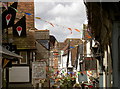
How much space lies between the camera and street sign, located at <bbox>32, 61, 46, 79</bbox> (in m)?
20.4

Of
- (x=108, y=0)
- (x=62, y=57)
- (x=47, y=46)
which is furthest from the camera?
(x=62, y=57)

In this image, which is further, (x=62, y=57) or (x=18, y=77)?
(x=62, y=57)

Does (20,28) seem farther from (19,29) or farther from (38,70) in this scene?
(38,70)

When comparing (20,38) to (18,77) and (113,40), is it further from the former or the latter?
(113,40)

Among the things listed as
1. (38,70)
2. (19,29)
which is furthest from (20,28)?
(38,70)

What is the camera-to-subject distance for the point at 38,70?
20812mm

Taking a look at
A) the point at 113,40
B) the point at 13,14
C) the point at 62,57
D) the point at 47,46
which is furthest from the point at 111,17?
the point at 62,57

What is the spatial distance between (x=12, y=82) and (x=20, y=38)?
2.96m

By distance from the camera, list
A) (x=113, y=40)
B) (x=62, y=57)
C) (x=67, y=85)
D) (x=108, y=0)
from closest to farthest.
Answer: (x=108, y=0) → (x=113, y=40) → (x=67, y=85) → (x=62, y=57)

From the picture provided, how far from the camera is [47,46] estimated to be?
30.5 metres

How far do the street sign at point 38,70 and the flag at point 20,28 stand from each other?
6.80ft

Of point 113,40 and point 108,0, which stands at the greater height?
point 108,0

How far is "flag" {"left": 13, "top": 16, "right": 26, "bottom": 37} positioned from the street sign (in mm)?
2073

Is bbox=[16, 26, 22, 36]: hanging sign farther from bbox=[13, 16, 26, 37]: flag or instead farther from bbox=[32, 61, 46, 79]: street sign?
bbox=[32, 61, 46, 79]: street sign
